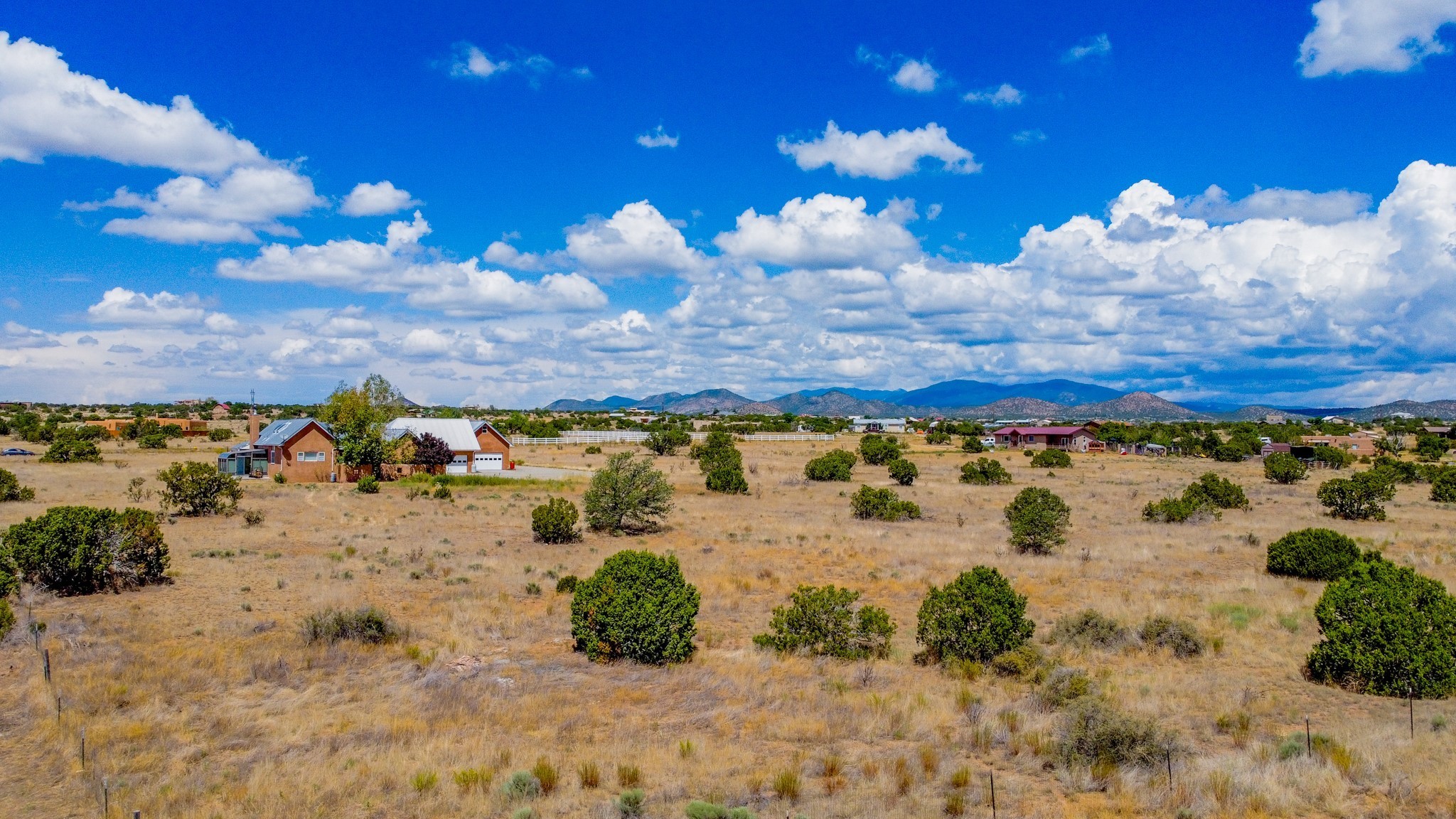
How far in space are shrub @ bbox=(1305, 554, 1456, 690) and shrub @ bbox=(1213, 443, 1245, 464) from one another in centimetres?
7099

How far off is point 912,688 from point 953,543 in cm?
1633

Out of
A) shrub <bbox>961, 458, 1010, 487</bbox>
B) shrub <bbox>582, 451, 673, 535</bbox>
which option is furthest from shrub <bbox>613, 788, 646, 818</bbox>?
shrub <bbox>961, 458, 1010, 487</bbox>

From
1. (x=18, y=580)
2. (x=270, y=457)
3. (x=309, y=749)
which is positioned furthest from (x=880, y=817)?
(x=270, y=457)

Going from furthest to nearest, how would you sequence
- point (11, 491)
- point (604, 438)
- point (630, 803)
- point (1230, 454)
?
1. point (604, 438)
2. point (1230, 454)
3. point (11, 491)
4. point (630, 803)

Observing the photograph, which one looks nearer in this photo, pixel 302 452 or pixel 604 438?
pixel 302 452

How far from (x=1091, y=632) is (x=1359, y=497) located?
27.0 m

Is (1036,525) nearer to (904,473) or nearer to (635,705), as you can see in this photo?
(635,705)

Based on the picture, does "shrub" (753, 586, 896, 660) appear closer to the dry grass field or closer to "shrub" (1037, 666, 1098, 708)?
the dry grass field

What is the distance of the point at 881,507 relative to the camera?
1417 inches

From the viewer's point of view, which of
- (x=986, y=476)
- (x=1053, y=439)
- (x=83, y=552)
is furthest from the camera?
(x=1053, y=439)

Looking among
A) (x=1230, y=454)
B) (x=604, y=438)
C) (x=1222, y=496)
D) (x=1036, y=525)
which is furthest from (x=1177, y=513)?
(x=604, y=438)

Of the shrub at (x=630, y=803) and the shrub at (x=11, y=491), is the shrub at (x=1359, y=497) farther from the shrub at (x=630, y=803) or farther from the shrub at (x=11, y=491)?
the shrub at (x=11, y=491)

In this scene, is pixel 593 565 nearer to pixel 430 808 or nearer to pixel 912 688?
pixel 912 688

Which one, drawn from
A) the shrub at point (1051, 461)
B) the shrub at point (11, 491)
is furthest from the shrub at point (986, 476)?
the shrub at point (11, 491)
